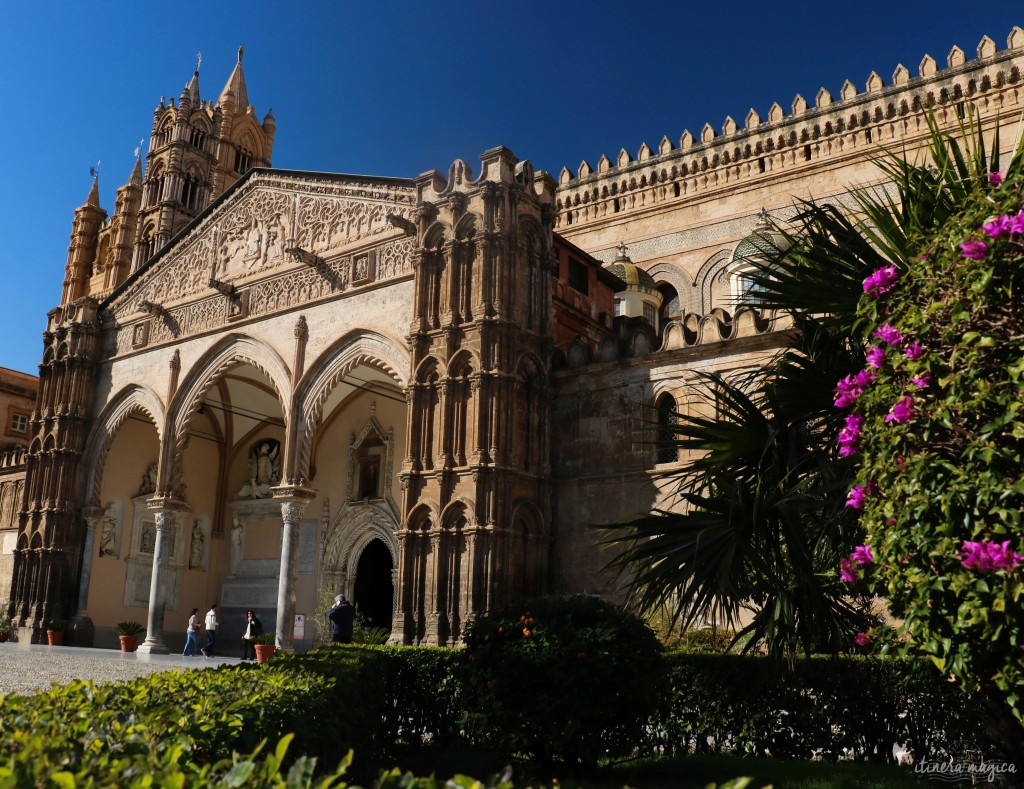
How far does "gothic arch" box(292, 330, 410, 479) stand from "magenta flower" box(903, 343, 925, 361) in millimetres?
13701

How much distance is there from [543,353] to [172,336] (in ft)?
32.8

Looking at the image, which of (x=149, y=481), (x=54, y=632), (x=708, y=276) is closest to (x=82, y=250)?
(x=149, y=481)

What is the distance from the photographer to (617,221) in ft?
94.7

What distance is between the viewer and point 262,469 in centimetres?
2547

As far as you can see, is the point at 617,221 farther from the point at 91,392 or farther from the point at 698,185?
the point at 91,392

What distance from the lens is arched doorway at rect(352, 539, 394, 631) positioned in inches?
879

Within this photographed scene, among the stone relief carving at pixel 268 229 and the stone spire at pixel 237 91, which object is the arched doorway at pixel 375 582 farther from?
the stone spire at pixel 237 91

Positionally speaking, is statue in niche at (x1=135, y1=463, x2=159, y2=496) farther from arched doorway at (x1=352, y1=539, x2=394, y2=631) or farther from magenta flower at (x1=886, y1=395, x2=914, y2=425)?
magenta flower at (x1=886, y1=395, x2=914, y2=425)

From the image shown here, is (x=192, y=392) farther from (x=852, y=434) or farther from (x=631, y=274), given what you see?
(x=852, y=434)

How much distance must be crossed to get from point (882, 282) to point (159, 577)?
1870 centimetres

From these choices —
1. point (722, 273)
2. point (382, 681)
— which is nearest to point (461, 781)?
point (382, 681)

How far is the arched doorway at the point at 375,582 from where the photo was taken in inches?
879

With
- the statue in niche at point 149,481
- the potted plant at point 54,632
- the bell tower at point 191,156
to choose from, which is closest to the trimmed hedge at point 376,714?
the potted plant at point 54,632

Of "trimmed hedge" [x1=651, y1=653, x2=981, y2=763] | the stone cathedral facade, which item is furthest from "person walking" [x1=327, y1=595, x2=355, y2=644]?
"trimmed hedge" [x1=651, y1=653, x2=981, y2=763]
